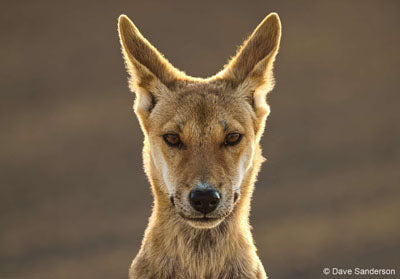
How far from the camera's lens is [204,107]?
7656 millimetres

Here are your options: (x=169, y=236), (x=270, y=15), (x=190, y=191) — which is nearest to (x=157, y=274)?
(x=169, y=236)

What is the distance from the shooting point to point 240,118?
25.5 feet

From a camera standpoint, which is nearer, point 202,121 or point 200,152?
point 200,152

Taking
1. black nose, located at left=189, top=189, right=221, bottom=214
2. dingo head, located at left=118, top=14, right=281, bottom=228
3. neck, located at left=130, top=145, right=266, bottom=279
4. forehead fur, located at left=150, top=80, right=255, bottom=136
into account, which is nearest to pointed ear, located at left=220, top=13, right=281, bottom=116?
dingo head, located at left=118, top=14, right=281, bottom=228

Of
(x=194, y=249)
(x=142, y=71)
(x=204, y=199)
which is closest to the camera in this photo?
(x=204, y=199)

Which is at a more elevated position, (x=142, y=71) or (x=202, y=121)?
(x=142, y=71)

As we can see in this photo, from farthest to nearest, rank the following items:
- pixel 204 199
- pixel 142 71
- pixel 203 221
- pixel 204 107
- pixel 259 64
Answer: pixel 259 64
pixel 142 71
pixel 204 107
pixel 203 221
pixel 204 199

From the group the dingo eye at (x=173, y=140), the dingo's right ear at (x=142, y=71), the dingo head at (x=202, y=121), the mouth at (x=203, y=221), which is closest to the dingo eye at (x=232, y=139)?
the dingo head at (x=202, y=121)

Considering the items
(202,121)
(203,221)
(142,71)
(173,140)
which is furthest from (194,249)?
(142,71)

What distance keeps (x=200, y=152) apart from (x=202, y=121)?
0.37 meters

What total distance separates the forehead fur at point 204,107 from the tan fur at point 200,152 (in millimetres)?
12

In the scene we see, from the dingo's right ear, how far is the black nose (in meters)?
1.54

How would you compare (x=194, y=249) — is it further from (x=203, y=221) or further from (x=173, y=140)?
(x=173, y=140)

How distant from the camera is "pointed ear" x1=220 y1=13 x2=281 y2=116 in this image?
8172 mm
